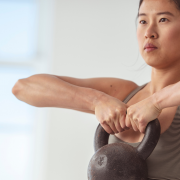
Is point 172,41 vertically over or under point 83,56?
under

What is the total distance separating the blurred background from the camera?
2.57m

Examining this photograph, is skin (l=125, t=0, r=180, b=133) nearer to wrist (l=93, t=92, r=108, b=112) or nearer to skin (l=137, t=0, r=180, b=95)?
skin (l=137, t=0, r=180, b=95)

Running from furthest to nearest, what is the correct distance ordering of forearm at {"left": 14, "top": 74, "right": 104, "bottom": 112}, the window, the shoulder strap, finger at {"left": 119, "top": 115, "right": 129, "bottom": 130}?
the window, the shoulder strap, forearm at {"left": 14, "top": 74, "right": 104, "bottom": 112}, finger at {"left": 119, "top": 115, "right": 129, "bottom": 130}

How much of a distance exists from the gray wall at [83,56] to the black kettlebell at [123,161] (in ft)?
5.74

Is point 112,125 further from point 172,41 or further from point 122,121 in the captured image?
point 172,41

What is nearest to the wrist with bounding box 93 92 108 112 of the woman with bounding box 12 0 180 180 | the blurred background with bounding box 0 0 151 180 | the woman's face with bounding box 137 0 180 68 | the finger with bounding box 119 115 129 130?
the woman with bounding box 12 0 180 180

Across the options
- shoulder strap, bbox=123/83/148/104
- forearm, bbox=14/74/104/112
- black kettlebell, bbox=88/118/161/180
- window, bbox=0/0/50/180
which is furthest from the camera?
window, bbox=0/0/50/180

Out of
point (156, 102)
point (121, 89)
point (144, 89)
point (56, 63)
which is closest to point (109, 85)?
point (121, 89)

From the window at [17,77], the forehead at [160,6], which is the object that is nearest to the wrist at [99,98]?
the forehead at [160,6]

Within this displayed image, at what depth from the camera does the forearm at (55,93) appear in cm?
94

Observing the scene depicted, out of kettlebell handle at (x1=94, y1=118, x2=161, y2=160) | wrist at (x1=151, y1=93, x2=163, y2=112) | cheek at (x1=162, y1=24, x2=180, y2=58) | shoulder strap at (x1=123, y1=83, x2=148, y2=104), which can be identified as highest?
cheek at (x1=162, y1=24, x2=180, y2=58)

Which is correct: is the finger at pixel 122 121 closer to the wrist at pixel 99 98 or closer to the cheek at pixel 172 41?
the wrist at pixel 99 98

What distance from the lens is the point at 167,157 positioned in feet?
2.73

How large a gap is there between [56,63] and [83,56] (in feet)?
1.01
